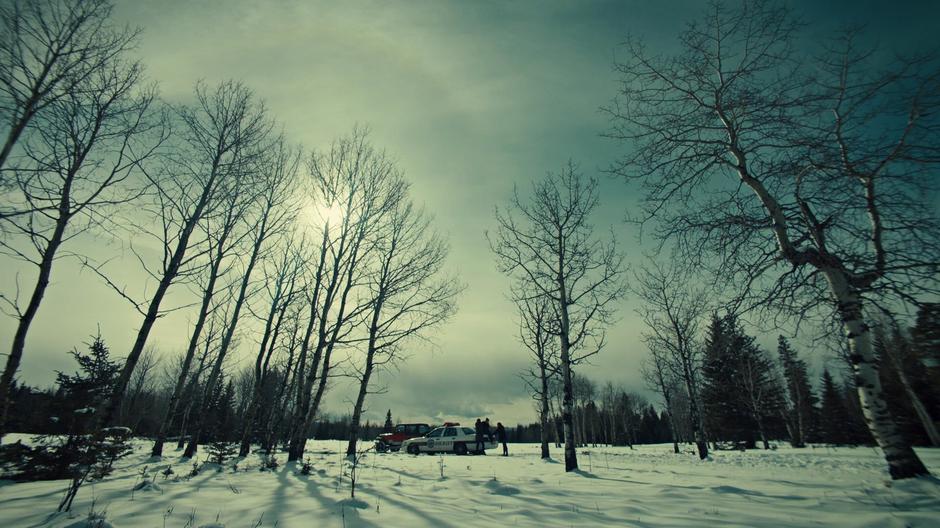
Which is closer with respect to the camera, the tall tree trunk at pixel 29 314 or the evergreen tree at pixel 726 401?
the tall tree trunk at pixel 29 314

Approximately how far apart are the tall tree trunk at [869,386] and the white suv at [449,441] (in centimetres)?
1686

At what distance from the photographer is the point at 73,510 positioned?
14.4ft

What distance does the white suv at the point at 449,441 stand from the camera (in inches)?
786

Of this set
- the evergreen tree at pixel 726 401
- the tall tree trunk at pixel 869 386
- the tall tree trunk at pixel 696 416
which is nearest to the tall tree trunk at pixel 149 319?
the tall tree trunk at pixel 869 386

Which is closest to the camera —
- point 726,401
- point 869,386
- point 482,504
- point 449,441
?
point 482,504

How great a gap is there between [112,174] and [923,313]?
1683 centimetres

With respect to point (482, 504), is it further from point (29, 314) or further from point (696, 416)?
point (696, 416)

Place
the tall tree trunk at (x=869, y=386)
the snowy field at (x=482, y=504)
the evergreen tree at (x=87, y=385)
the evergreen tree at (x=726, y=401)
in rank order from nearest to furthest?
1. the snowy field at (x=482, y=504)
2. the tall tree trunk at (x=869, y=386)
3. the evergreen tree at (x=87, y=385)
4. the evergreen tree at (x=726, y=401)

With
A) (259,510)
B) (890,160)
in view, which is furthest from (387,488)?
(890,160)

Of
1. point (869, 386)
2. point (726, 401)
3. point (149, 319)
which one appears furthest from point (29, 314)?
point (726, 401)

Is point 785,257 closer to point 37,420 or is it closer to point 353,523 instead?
point 353,523

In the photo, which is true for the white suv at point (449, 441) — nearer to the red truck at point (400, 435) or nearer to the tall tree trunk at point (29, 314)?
the red truck at point (400, 435)

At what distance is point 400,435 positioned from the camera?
26.6m

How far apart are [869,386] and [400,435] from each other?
2598 cm
